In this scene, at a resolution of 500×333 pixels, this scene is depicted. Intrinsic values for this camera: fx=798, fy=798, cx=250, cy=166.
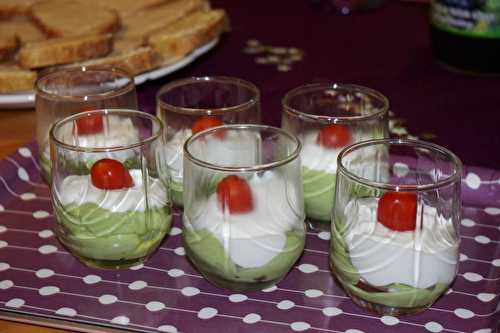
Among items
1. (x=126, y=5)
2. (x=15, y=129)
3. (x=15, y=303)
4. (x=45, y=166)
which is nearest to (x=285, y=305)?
(x=15, y=303)

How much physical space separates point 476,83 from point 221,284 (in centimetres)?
77

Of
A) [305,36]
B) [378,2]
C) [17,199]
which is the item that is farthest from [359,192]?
[378,2]

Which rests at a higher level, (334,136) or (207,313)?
(334,136)

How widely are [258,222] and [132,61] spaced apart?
600mm

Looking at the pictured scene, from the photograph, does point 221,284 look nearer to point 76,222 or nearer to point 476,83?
point 76,222

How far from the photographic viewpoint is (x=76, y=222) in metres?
0.83

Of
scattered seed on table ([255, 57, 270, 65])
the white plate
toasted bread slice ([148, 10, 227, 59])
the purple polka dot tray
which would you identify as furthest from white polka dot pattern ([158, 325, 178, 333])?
scattered seed on table ([255, 57, 270, 65])

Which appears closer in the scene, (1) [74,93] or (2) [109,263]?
(2) [109,263]

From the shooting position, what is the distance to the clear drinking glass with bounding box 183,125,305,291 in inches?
30.0

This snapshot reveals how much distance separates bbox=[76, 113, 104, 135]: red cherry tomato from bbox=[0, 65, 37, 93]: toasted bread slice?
0.36m

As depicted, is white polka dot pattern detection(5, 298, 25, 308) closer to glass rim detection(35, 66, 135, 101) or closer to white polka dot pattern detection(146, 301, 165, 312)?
white polka dot pattern detection(146, 301, 165, 312)

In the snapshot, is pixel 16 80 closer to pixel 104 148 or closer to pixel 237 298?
pixel 104 148

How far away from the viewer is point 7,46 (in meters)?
1.34

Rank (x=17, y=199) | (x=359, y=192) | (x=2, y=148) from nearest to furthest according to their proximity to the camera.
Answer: (x=359, y=192) < (x=17, y=199) < (x=2, y=148)
